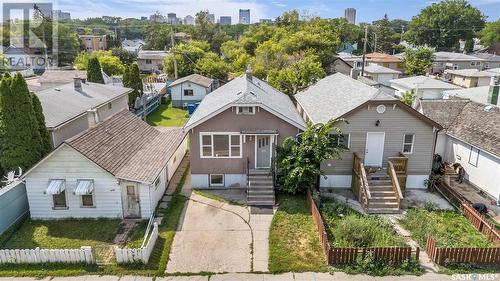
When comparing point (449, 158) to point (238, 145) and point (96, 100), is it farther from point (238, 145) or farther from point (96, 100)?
point (96, 100)

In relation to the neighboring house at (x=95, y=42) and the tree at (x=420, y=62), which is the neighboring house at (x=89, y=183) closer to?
the tree at (x=420, y=62)

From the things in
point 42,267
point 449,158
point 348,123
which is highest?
point 348,123

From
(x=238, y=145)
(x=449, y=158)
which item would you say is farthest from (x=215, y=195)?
(x=449, y=158)

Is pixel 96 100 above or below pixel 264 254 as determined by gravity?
above

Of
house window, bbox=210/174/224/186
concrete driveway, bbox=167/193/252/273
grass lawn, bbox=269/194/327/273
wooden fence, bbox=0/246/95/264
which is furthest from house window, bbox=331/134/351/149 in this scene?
wooden fence, bbox=0/246/95/264

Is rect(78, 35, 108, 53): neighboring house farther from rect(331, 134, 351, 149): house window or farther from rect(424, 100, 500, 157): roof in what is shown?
rect(424, 100, 500, 157): roof

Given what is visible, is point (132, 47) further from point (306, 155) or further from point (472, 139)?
point (472, 139)

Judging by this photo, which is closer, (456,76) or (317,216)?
(317,216)
